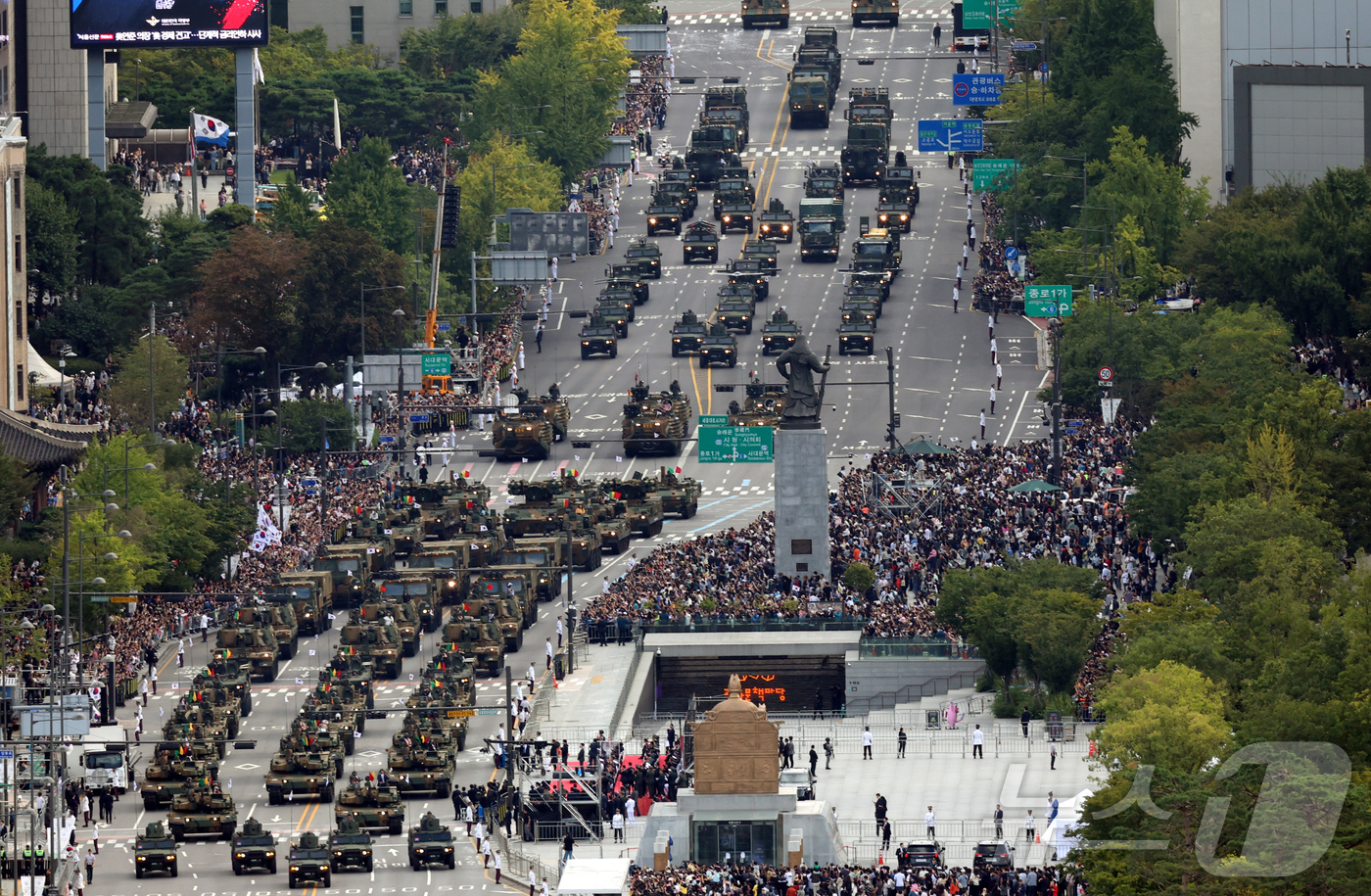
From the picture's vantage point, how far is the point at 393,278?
15088cm

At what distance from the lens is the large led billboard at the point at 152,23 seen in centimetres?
15825

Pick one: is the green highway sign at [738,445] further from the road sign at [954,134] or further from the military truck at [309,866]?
the road sign at [954,134]

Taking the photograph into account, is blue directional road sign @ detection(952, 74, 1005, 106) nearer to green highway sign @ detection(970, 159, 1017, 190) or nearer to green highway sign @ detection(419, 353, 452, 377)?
green highway sign @ detection(970, 159, 1017, 190)

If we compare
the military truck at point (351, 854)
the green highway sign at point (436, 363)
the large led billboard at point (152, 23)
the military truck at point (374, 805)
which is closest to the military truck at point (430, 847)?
the military truck at point (351, 854)

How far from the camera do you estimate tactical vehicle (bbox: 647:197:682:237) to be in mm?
174500

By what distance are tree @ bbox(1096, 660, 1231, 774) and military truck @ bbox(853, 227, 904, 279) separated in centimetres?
7949

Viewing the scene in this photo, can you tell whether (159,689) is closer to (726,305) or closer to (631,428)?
(631,428)

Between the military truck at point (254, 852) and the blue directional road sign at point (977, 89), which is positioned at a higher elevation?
the blue directional road sign at point (977, 89)

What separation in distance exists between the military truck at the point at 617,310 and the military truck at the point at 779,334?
8651 millimetres

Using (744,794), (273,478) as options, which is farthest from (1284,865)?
(273,478)

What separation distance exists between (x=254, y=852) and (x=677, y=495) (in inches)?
1821

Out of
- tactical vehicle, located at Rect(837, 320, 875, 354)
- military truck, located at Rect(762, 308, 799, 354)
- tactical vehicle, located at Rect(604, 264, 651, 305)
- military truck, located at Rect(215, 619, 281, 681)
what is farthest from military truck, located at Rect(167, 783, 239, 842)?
tactical vehicle, located at Rect(604, 264, 651, 305)

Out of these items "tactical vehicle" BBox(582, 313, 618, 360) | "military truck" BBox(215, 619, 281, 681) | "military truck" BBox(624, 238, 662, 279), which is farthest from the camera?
"military truck" BBox(624, 238, 662, 279)

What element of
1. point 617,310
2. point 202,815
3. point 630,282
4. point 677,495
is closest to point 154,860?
point 202,815
